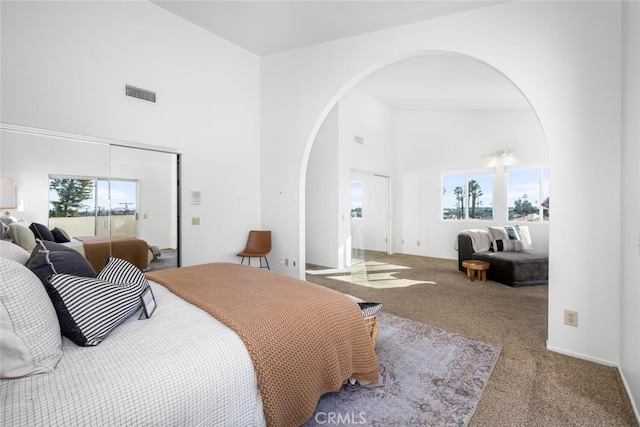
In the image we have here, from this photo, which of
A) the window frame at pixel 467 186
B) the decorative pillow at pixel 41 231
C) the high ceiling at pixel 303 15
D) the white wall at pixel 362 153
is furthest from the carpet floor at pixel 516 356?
the decorative pillow at pixel 41 231

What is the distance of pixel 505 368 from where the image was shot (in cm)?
223

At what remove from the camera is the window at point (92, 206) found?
110 inches

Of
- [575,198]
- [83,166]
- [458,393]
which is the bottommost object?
[458,393]

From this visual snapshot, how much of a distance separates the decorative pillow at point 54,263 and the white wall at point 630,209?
309cm

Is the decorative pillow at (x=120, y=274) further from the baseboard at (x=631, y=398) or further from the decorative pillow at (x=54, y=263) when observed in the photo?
the baseboard at (x=631, y=398)

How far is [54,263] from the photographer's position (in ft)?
4.99

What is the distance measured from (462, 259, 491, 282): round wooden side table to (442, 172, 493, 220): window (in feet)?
6.37

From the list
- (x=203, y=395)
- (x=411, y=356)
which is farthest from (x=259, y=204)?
(x=203, y=395)

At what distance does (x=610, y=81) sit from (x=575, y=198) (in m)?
0.89

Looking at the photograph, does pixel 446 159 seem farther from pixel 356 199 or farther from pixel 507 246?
pixel 507 246

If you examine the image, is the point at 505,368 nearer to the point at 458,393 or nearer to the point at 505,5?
the point at 458,393

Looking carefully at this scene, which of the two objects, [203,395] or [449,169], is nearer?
[203,395]

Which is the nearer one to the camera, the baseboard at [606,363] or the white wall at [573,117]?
the baseboard at [606,363]

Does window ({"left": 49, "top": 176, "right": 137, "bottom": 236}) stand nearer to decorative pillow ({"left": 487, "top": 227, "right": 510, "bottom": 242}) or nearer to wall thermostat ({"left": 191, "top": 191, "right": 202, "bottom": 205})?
wall thermostat ({"left": 191, "top": 191, "right": 202, "bottom": 205})
